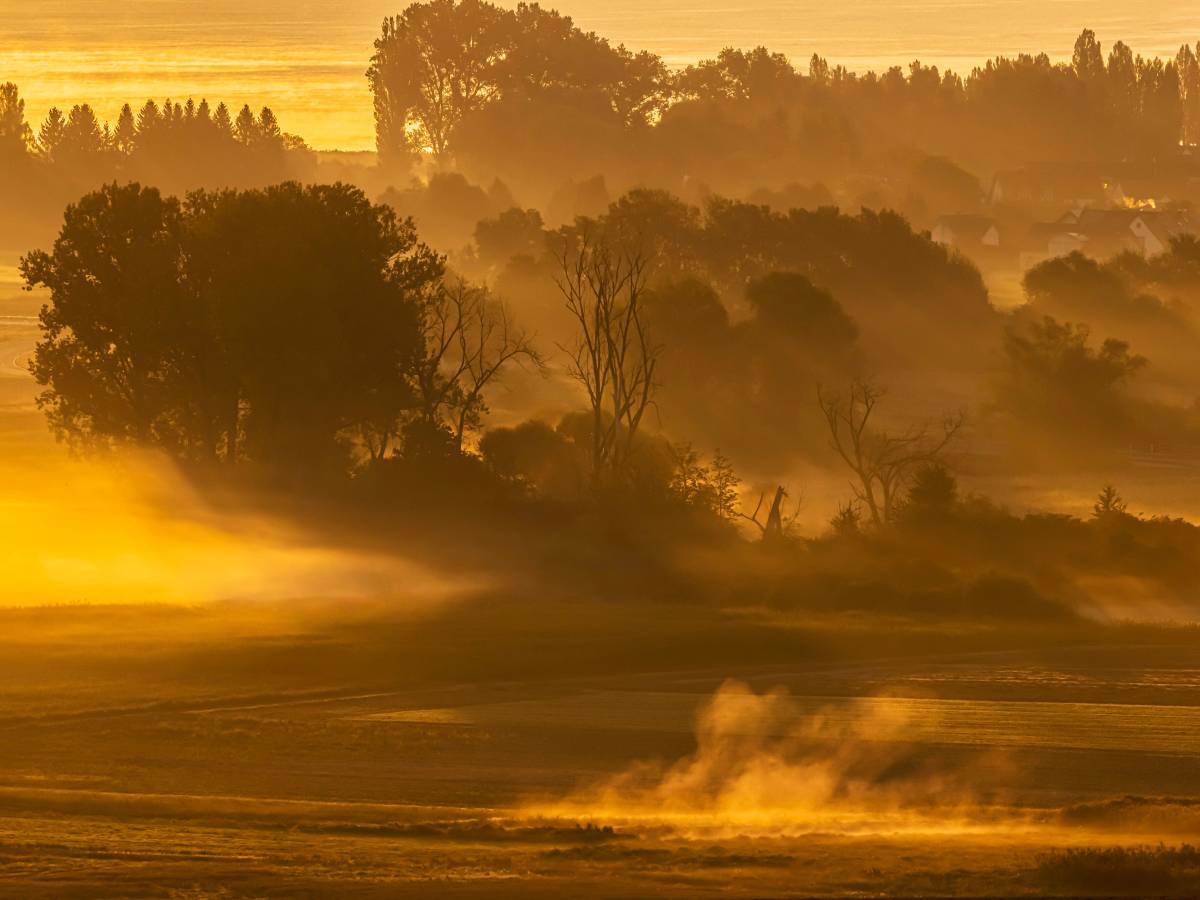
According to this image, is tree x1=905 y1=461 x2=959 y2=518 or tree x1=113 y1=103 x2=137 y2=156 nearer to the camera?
tree x1=905 y1=461 x2=959 y2=518

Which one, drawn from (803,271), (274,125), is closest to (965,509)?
(803,271)

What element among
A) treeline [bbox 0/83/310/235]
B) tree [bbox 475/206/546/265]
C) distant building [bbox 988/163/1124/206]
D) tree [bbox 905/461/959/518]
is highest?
treeline [bbox 0/83/310/235]

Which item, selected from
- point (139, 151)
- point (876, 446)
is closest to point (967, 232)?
point (139, 151)

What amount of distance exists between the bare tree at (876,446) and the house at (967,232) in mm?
71014

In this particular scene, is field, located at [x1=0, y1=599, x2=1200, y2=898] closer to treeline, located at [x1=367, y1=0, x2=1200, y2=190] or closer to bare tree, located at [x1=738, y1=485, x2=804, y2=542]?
bare tree, located at [x1=738, y1=485, x2=804, y2=542]

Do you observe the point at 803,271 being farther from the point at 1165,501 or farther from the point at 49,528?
the point at 49,528

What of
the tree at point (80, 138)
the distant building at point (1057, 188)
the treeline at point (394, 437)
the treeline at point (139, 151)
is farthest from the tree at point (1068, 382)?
the distant building at point (1057, 188)

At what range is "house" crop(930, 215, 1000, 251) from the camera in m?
150

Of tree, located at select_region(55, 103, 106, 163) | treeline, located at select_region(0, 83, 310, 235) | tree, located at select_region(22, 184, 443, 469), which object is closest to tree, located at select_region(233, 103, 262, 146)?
treeline, located at select_region(0, 83, 310, 235)

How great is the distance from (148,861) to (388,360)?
3584cm

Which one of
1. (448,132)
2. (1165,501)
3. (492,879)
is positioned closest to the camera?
(492,879)

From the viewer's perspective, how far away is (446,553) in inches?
1975

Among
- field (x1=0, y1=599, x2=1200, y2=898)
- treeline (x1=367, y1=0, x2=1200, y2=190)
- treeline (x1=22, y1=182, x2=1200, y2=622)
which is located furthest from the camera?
treeline (x1=367, y1=0, x2=1200, y2=190)

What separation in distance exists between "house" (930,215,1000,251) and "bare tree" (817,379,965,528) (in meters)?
71.0
